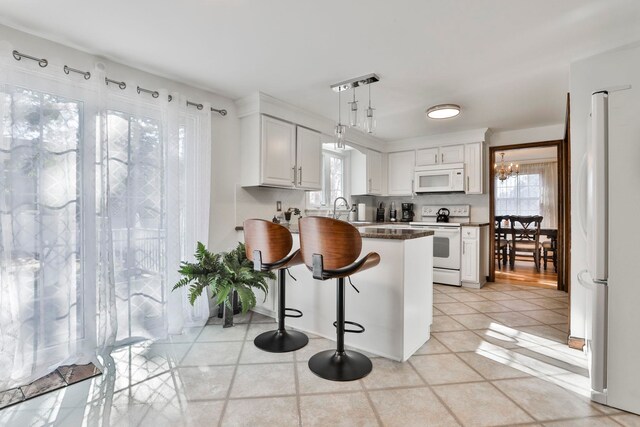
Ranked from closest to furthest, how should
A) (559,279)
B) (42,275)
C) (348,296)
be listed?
(42,275) → (348,296) → (559,279)

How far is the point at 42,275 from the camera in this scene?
6.64 ft

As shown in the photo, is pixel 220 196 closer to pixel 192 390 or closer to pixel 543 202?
pixel 192 390

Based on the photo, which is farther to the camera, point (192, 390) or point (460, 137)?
point (460, 137)

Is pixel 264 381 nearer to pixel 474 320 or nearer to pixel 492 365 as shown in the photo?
pixel 492 365

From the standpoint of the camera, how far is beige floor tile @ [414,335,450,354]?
235 cm

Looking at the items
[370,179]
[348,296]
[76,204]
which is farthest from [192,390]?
[370,179]

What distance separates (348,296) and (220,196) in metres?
1.63

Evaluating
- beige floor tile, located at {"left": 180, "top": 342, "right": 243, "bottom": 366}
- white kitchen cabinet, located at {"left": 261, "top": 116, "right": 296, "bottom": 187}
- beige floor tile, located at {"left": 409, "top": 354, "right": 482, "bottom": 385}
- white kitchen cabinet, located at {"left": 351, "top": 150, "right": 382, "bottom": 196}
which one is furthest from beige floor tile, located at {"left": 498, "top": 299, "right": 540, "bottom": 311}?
beige floor tile, located at {"left": 180, "top": 342, "right": 243, "bottom": 366}

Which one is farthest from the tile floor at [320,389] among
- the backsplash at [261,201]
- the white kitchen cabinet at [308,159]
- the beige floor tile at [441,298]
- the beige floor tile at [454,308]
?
the white kitchen cabinet at [308,159]

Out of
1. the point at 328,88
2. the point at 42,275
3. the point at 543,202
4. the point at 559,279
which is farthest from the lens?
the point at 543,202

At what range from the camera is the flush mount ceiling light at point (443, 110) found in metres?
3.35

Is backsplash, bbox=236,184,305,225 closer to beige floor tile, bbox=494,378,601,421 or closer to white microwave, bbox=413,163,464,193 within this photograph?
white microwave, bbox=413,163,464,193

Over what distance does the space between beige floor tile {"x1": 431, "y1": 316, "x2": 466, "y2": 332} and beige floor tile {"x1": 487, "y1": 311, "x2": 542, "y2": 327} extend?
1.50 ft

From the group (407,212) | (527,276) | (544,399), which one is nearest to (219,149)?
(544,399)
